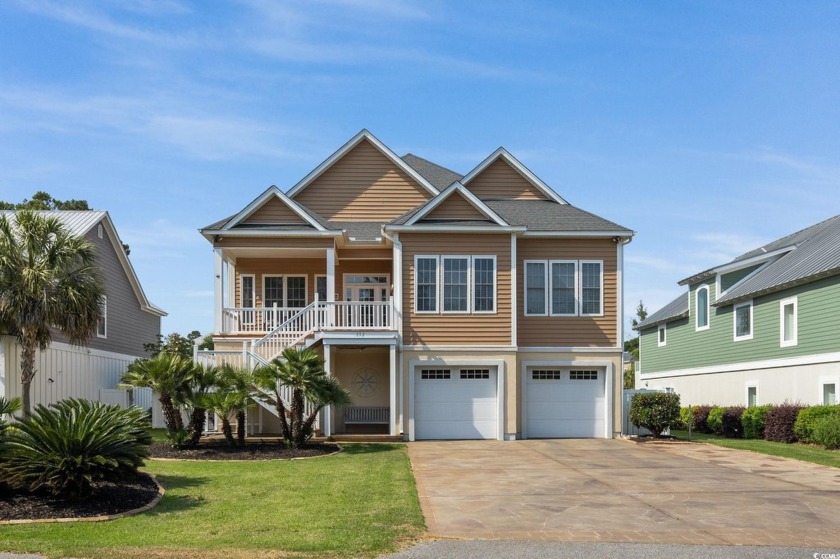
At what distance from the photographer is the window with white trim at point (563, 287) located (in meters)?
23.5

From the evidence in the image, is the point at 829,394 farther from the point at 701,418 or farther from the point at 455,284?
the point at 455,284

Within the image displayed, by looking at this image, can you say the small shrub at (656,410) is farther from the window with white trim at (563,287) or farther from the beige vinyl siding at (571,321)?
the window with white trim at (563,287)

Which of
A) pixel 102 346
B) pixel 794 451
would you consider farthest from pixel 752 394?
pixel 102 346

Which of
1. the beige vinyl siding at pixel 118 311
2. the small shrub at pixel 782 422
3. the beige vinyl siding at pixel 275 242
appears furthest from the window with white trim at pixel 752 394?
the beige vinyl siding at pixel 118 311

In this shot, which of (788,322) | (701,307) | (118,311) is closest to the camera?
(788,322)

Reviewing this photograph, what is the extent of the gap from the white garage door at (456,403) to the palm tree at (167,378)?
280 inches

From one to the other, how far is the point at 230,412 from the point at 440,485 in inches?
257

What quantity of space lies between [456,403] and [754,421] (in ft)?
33.2

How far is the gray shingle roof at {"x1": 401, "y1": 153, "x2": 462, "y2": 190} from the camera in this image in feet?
88.8

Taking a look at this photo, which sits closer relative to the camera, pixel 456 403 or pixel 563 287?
pixel 456 403

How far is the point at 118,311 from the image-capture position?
29375 millimetres

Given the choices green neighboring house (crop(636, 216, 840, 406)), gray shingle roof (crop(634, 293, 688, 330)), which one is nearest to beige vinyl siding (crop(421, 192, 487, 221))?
green neighboring house (crop(636, 216, 840, 406))

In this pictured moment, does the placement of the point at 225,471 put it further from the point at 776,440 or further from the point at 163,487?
the point at 776,440

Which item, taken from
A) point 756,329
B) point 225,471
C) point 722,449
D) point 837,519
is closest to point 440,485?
point 225,471
